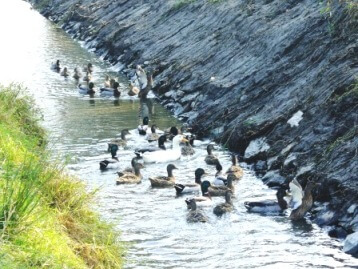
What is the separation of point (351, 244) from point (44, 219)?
6.60 m

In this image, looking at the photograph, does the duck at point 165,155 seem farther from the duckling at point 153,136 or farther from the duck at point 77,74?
the duck at point 77,74

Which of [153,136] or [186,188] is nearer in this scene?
[186,188]

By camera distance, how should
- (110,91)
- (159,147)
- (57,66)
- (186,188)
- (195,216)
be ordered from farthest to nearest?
(57,66), (110,91), (159,147), (186,188), (195,216)

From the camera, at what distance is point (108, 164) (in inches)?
923

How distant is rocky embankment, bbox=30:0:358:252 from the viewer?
2073 centimetres

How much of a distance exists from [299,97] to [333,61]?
5.21 ft

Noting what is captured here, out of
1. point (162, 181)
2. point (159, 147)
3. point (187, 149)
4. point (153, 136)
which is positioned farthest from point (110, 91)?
point (162, 181)

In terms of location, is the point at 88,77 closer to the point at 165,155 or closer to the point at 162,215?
the point at 165,155

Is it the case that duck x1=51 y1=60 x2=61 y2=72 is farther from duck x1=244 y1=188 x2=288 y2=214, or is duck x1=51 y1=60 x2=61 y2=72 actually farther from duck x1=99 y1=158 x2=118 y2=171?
duck x1=244 y1=188 x2=288 y2=214

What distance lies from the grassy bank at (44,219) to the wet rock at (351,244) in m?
4.54

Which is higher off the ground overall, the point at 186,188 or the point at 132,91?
the point at 132,91

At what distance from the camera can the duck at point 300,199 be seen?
61.4ft

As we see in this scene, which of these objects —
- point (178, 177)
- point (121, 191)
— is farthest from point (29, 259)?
point (178, 177)

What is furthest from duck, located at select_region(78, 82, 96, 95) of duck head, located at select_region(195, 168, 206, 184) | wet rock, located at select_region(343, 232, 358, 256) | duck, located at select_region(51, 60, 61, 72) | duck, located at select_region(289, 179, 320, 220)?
wet rock, located at select_region(343, 232, 358, 256)
